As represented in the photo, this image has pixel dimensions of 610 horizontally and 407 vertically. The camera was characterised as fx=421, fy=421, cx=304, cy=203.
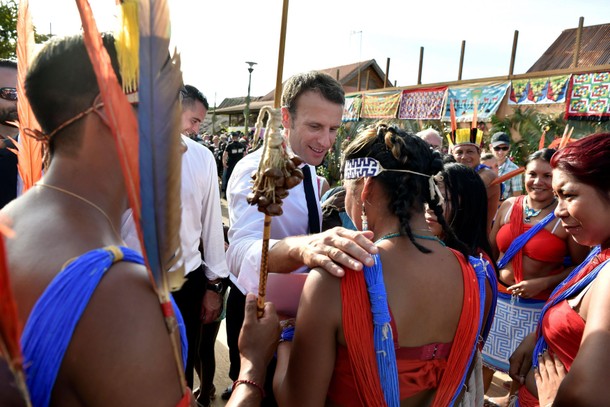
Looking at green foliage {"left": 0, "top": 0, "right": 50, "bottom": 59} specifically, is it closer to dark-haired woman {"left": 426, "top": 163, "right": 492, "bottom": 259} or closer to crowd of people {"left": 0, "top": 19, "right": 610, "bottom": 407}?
crowd of people {"left": 0, "top": 19, "right": 610, "bottom": 407}

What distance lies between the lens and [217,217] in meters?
2.93

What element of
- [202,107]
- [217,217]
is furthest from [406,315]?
[202,107]

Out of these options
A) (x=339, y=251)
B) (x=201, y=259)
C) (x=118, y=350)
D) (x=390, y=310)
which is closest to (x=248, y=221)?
(x=339, y=251)

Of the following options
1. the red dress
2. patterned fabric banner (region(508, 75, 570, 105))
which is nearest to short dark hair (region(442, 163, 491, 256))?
the red dress

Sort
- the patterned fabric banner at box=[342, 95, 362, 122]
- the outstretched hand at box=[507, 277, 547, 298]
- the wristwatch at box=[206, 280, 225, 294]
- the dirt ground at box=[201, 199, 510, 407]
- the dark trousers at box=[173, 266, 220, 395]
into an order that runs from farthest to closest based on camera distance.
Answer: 1. the patterned fabric banner at box=[342, 95, 362, 122]
2. the dirt ground at box=[201, 199, 510, 407]
3. the outstretched hand at box=[507, 277, 547, 298]
4. the wristwatch at box=[206, 280, 225, 294]
5. the dark trousers at box=[173, 266, 220, 395]

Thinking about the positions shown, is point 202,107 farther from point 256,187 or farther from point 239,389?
point 239,389

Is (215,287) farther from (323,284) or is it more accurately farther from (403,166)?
(403,166)

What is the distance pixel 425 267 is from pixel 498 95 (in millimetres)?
9356

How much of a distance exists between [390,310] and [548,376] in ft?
2.81

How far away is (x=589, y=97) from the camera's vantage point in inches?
307

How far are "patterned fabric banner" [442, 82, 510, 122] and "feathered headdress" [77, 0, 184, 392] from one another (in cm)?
990

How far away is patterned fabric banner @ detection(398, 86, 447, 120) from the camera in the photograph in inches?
430

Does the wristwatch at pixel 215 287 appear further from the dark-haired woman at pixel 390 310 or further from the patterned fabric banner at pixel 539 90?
the patterned fabric banner at pixel 539 90

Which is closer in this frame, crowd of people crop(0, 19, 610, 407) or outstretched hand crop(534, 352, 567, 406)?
crowd of people crop(0, 19, 610, 407)
